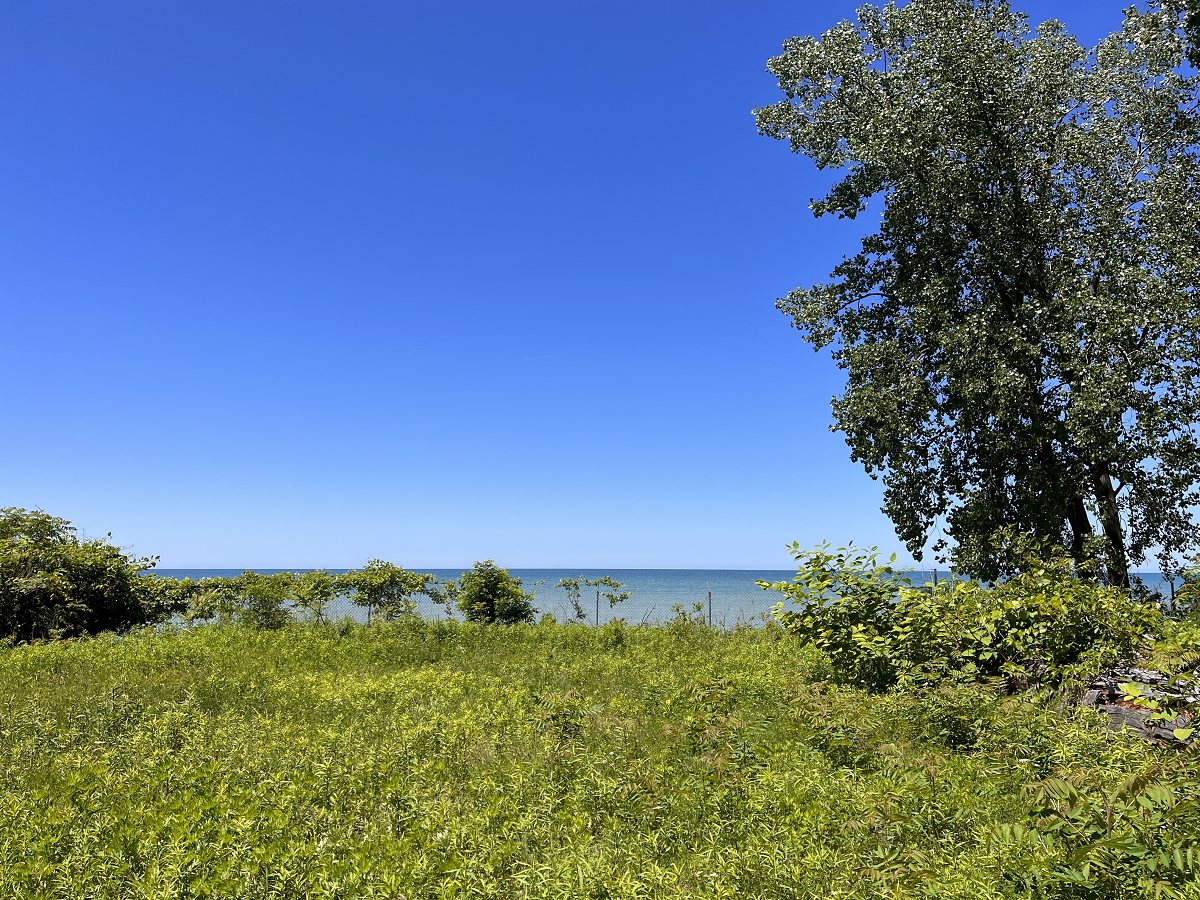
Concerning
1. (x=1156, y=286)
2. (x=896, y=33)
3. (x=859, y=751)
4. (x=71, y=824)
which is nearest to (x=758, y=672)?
(x=859, y=751)

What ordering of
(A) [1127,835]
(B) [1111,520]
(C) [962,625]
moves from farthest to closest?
(B) [1111,520] → (C) [962,625] → (A) [1127,835]

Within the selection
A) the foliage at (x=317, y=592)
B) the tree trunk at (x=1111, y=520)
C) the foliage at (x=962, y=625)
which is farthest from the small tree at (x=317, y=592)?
the tree trunk at (x=1111, y=520)

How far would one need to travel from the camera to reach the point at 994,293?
14.2 m

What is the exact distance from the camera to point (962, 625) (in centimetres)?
819

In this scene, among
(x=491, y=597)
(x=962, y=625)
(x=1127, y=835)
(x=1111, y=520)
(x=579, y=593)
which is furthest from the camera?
(x=579, y=593)

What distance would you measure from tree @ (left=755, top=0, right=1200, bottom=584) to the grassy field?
7471 millimetres

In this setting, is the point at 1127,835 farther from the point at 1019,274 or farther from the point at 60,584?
the point at 60,584

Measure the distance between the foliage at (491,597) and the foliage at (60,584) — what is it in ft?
30.7

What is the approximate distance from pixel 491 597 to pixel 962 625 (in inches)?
664

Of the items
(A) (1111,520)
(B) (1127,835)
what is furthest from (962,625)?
(A) (1111,520)

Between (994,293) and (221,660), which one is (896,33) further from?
(221,660)

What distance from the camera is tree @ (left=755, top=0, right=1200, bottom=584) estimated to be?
40.3 feet

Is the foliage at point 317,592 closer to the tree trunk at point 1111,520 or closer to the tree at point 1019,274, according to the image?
the tree at point 1019,274

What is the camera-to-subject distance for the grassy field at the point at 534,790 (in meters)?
3.91
